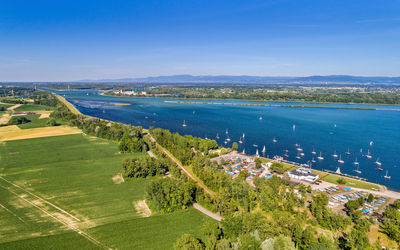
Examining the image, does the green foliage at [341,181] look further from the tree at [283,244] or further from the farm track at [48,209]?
the farm track at [48,209]

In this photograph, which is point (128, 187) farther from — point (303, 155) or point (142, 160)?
point (303, 155)

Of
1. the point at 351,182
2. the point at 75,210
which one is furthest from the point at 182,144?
the point at 351,182

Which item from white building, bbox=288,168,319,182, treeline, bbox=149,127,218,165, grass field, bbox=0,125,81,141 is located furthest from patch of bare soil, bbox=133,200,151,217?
grass field, bbox=0,125,81,141

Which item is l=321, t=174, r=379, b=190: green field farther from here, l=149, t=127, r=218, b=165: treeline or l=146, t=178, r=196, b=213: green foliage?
l=146, t=178, r=196, b=213: green foliage

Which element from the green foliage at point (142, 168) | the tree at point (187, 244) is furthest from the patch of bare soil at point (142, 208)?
the tree at point (187, 244)

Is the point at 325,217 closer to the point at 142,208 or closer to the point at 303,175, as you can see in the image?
the point at 303,175

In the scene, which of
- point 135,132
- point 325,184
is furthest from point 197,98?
point 325,184
